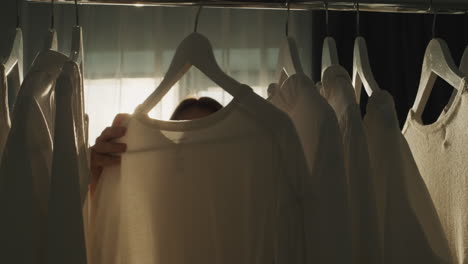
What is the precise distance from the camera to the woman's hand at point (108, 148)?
609mm

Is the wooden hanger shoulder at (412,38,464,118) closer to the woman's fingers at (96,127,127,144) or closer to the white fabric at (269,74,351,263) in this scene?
the white fabric at (269,74,351,263)

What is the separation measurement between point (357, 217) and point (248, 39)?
74.9 inches

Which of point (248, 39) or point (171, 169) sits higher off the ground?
point (248, 39)

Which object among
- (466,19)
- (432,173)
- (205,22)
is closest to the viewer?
(432,173)

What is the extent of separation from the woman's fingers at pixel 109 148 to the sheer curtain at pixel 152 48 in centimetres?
165

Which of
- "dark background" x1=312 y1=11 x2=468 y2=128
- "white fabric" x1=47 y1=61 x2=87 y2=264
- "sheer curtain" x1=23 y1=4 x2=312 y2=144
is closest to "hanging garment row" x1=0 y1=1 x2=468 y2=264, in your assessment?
"white fabric" x1=47 y1=61 x2=87 y2=264

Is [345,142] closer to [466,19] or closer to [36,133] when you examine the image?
[36,133]

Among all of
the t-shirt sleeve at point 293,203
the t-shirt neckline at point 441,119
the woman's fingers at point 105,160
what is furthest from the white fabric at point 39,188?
the t-shirt neckline at point 441,119

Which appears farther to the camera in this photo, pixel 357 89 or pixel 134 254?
pixel 357 89

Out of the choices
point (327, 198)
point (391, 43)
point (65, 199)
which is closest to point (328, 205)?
point (327, 198)

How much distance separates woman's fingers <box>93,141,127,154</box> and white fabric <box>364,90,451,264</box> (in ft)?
0.99

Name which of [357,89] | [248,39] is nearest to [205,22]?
[248,39]

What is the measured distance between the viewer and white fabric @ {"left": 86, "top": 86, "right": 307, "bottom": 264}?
0.60m

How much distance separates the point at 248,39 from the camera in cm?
236
